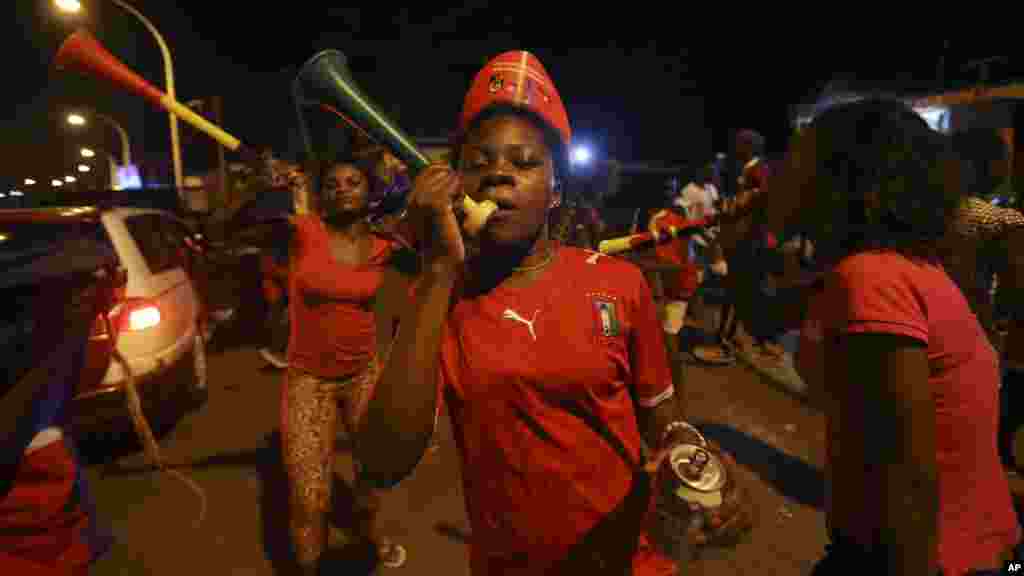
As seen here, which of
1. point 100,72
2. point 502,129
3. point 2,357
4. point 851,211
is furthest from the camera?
point 100,72

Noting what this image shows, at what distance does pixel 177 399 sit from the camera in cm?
550

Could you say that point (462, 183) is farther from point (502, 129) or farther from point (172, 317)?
point (172, 317)

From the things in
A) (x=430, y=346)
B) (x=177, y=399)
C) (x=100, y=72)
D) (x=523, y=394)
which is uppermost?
(x=100, y=72)

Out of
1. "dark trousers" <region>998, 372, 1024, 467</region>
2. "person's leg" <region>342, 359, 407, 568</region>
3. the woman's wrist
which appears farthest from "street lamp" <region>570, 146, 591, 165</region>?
"dark trousers" <region>998, 372, 1024, 467</region>

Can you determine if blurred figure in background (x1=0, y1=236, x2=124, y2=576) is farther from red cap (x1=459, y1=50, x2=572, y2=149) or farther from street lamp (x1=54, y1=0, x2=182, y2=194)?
street lamp (x1=54, y1=0, x2=182, y2=194)

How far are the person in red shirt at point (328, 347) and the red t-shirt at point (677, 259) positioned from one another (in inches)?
→ 139

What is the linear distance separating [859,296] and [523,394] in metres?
0.88

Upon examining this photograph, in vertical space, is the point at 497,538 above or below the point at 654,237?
below

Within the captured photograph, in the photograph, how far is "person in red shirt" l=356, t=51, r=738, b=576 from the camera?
4.85ft

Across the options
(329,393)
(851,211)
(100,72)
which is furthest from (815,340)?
(100,72)

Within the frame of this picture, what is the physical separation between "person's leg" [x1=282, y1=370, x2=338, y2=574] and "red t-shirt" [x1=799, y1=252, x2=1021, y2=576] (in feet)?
8.15

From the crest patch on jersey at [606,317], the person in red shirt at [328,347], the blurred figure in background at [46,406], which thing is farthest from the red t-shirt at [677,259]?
the blurred figure in background at [46,406]

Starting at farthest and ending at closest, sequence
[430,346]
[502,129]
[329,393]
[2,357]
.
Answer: [329,393] → [502,129] → [430,346] → [2,357]

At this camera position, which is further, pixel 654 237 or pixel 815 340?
pixel 654 237
